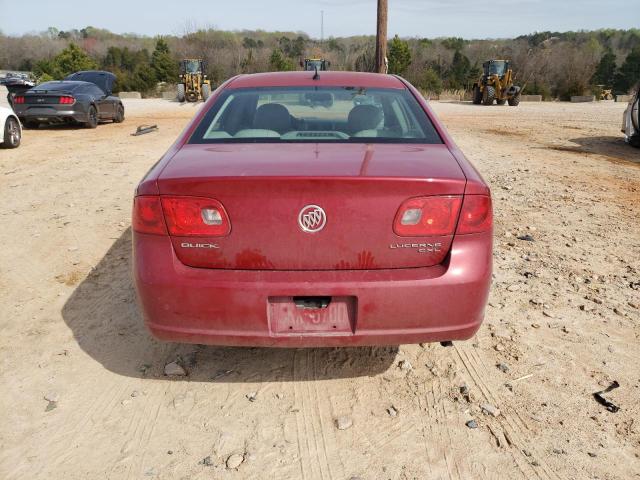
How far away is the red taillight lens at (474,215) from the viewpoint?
2395 millimetres

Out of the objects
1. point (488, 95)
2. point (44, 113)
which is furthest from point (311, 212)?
point (488, 95)

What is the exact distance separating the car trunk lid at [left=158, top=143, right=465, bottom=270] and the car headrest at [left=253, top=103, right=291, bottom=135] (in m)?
0.78

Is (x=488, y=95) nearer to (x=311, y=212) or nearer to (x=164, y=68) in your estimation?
(x=164, y=68)

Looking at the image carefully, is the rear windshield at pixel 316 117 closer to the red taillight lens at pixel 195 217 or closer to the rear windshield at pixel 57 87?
the red taillight lens at pixel 195 217

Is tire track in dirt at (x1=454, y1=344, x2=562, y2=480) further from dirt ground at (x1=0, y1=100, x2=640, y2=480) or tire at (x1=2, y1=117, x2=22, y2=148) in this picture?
tire at (x1=2, y1=117, x2=22, y2=148)

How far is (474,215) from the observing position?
2.41 m

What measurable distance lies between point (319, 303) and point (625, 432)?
153cm

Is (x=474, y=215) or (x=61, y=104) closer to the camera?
(x=474, y=215)

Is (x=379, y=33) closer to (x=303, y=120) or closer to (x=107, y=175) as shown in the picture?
(x=107, y=175)

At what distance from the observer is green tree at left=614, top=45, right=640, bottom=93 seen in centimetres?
4938

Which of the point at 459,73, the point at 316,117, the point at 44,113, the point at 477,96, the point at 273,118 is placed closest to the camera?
the point at 273,118

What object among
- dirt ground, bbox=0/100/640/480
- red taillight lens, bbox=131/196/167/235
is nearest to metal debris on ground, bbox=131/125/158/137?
dirt ground, bbox=0/100/640/480

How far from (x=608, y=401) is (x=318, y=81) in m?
2.49

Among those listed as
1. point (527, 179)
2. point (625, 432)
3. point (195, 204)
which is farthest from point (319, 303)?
point (527, 179)
